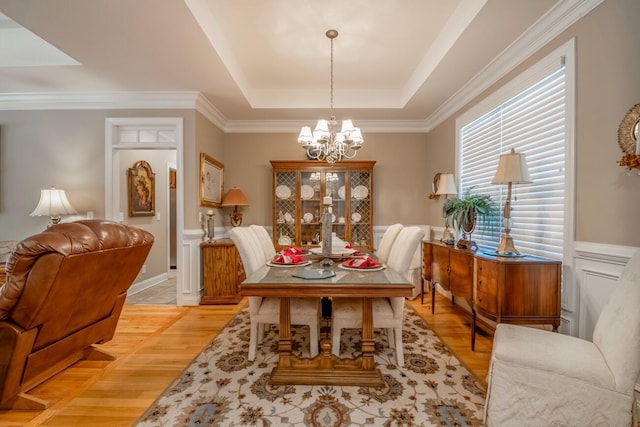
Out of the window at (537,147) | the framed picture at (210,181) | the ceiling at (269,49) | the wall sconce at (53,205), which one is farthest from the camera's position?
the framed picture at (210,181)

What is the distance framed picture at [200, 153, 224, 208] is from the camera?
3781 mm

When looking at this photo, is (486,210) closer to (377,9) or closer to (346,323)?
(346,323)

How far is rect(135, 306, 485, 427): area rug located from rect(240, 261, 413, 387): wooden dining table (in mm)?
70

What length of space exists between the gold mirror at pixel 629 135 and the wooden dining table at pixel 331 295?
1.28 m

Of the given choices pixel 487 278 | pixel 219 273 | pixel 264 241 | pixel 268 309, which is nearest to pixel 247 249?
pixel 268 309

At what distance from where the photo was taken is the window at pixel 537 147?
2.09 metres

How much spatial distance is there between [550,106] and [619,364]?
178 cm

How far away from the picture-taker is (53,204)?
331 cm

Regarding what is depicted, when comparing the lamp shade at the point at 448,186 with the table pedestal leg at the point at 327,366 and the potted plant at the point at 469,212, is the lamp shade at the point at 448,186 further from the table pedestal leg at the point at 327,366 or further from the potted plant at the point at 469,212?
the table pedestal leg at the point at 327,366

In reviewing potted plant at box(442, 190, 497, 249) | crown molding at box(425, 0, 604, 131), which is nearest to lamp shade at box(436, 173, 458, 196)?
potted plant at box(442, 190, 497, 249)

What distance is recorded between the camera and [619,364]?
1.31 metres

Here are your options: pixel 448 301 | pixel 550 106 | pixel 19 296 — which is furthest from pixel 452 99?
pixel 19 296

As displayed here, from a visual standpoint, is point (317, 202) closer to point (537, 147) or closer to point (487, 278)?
point (487, 278)

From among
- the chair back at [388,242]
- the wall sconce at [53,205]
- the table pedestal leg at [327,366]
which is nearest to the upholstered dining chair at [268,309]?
the table pedestal leg at [327,366]
